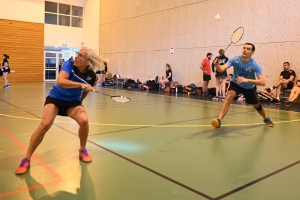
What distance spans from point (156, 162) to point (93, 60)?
67.6 inches

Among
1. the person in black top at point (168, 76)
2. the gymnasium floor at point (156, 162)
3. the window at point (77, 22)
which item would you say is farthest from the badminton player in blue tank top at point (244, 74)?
the window at point (77, 22)

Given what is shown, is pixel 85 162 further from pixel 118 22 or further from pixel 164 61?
pixel 118 22

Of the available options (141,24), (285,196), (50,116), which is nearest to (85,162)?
(50,116)

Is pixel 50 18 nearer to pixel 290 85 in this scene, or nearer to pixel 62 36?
pixel 62 36

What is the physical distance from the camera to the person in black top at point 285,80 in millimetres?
11812

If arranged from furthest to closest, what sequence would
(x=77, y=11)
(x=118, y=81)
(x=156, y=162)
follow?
(x=77, y=11) → (x=118, y=81) → (x=156, y=162)

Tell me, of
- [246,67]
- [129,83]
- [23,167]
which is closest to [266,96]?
[246,67]

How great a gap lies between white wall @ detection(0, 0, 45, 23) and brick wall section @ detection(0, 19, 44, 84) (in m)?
0.40

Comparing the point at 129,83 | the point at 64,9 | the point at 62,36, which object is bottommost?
the point at 129,83

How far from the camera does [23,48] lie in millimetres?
24125

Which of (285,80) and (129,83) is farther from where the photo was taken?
(129,83)

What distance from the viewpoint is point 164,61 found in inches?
746

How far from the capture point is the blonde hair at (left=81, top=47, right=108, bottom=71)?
3.77 metres

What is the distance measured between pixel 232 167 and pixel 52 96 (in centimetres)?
270
